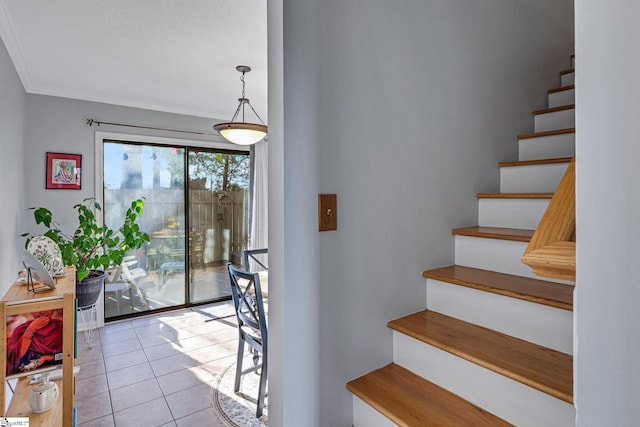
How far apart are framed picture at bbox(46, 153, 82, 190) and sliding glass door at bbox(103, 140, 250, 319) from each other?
323 millimetres

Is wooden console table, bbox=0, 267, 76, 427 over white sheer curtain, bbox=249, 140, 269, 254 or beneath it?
beneath

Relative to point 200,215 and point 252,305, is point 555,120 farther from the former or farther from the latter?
point 200,215

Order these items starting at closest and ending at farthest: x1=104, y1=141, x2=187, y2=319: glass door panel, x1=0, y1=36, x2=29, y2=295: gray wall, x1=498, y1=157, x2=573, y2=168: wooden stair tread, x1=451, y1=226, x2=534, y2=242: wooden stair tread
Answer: x1=451, y1=226, x2=534, y2=242: wooden stair tread
x1=498, y1=157, x2=573, y2=168: wooden stair tread
x1=0, y1=36, x2=29, y2=295: gray wall
x1=104, y1=141, x2=187, y2=319: glass door panel

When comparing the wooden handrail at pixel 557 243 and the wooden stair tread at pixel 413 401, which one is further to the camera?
the wooden stair tread at pixel 413 401

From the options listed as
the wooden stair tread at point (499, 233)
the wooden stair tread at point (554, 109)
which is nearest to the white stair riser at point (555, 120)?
the wooden stair tread at point (554, 109)

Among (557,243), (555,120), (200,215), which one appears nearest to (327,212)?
(557,243)

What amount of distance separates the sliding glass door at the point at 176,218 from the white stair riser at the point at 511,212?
377cm

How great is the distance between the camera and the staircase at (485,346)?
107 centimetres

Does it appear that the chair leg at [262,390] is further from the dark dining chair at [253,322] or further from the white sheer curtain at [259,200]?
the white sheer curtain at [259,200]

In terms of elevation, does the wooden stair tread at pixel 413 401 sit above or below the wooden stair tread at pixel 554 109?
below

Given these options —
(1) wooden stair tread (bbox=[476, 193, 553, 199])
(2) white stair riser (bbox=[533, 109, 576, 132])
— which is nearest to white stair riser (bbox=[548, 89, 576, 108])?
(2) white stair riser (bbox=[533, 109, 576, 132])

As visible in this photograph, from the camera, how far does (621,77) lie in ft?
1.39

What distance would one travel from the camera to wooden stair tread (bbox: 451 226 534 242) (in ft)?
4.83

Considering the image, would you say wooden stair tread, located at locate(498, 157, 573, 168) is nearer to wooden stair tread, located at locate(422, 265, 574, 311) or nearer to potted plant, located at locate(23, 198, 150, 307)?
wooden stair tread, located at locate(422, 265, 574, 311)
